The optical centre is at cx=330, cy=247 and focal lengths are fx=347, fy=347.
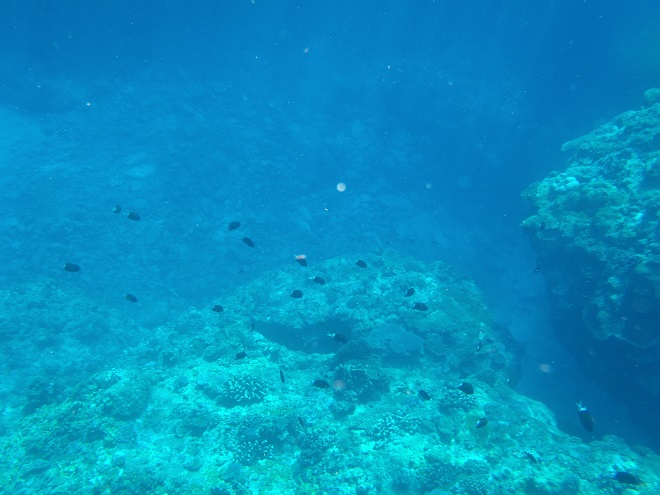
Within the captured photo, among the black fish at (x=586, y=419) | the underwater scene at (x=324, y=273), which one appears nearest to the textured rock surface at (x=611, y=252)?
the underwater scene at (x=324, y=273)

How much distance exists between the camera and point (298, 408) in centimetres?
1320

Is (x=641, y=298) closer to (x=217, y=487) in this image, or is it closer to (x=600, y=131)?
(x=600, y=131)

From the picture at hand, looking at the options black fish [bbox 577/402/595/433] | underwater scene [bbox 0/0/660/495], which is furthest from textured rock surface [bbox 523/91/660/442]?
black fish [bbox 577/402/595/433]

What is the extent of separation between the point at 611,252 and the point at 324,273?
1448 cm

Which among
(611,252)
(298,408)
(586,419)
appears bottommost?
(298,408)

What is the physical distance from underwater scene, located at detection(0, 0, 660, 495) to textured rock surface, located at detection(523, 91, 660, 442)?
0.10m

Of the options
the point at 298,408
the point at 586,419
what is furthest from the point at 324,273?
the point at 586,419

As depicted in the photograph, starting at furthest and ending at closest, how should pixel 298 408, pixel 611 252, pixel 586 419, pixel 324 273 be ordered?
pixel 324 273 < pixel 611 252 < pixel 298 408 < pixel 586 419

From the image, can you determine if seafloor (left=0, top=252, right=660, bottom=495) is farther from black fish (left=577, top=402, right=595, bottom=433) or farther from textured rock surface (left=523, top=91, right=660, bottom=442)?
textured rock surface (left=523, top=91, right=660, bottom=442)

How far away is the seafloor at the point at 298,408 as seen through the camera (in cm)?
1086

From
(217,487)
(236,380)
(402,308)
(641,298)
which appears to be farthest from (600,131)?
(217,487)

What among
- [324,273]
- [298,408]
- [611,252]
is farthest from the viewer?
[324,273]

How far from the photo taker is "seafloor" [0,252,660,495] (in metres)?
10.9

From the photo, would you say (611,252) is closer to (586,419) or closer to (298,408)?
(586,419)
